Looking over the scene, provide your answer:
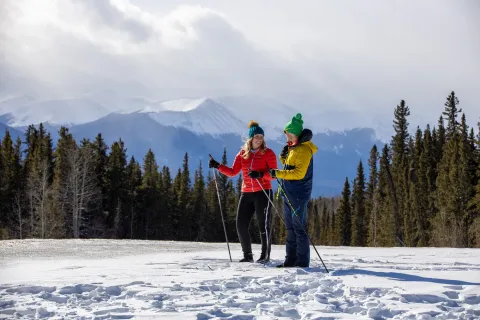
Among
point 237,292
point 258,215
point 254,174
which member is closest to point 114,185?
point 258,215

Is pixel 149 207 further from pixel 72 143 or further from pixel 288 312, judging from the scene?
pixel 288 312

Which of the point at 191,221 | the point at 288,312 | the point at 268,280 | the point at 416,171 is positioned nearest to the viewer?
the point at 288,312

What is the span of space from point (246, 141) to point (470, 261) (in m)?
4.55

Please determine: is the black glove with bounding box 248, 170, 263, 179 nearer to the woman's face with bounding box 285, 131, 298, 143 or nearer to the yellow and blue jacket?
the yellow and blue jacket

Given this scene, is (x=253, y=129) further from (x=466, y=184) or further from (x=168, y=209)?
(x=168, y=209)

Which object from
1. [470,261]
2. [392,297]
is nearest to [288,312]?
[392,297]

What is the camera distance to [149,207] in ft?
211

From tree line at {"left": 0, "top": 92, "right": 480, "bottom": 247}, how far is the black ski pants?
28345mm

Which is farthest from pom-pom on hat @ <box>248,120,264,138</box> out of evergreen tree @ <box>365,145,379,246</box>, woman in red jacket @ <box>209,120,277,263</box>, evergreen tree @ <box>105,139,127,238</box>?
evergreen tree @ <box>365,145,379,246</box>

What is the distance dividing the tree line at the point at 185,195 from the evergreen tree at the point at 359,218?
0.16 m

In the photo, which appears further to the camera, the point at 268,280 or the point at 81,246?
the point at 81,246

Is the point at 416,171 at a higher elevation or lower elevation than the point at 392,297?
higher

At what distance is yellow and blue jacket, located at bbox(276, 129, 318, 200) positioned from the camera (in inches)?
292

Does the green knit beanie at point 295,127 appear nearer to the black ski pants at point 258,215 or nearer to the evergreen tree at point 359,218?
the black ski pants at point 258,215
